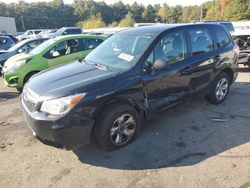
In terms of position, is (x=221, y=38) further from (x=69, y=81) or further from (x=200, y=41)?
(x=69, y=81)

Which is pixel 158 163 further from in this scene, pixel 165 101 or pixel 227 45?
pixel 227 45

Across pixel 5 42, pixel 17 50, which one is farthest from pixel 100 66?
pixel 5 42

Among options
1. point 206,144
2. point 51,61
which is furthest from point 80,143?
point 51,61

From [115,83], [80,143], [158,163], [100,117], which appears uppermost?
[115,83]

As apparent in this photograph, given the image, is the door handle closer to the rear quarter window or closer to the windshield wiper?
the rear quarter window

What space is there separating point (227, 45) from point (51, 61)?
4.76 meters

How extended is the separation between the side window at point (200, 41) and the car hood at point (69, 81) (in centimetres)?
185

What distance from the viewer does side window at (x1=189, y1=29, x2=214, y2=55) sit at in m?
4.84

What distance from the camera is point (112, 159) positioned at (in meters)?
3.71

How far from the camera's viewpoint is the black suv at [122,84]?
3.40m

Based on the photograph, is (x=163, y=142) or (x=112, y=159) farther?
(x=163, y=142)

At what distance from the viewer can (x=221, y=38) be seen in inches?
217

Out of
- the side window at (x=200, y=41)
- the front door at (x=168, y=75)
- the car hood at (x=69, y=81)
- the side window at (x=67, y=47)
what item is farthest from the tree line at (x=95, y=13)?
the car hood at (x=69, y=81)

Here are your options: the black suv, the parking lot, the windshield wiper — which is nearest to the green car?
the parking lot
